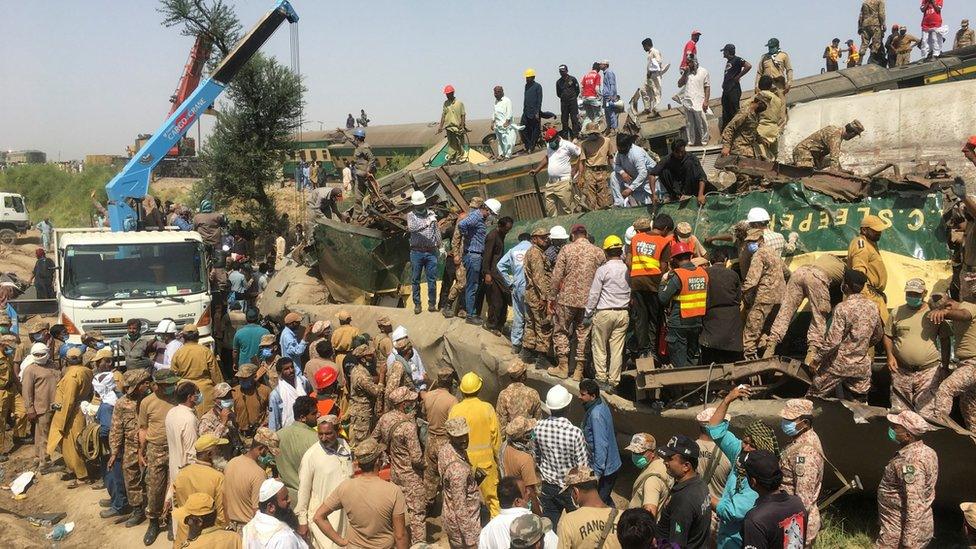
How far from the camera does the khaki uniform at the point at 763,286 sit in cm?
813

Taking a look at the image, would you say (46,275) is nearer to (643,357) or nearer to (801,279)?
(643,357)

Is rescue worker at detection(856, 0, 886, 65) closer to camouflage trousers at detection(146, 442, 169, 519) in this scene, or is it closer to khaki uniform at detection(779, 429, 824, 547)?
khaki uniform at detection(779, 429, 824, 547)

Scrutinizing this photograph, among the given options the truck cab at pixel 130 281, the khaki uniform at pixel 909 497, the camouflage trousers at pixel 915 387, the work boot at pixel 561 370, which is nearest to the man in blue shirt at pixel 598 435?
the work boot at pixel 561 370

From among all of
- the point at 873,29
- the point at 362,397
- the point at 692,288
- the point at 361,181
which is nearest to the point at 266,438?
the point at 362,397

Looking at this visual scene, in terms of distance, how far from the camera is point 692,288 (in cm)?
811

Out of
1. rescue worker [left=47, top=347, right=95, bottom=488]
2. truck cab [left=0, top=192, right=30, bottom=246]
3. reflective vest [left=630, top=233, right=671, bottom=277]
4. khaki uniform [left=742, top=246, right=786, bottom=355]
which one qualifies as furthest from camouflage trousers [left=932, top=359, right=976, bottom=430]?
truck cab [left=0, top=192, right=30, bottom=246]

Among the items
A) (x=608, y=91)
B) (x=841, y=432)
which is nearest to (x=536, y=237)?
(x=841, y=432)

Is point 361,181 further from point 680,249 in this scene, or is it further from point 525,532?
point 525,532

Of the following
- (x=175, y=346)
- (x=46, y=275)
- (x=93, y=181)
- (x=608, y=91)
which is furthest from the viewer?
(x=93, y=181)

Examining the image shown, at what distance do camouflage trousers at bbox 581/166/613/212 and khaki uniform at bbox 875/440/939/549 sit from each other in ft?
19.1

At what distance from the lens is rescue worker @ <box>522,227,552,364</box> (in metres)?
9.53

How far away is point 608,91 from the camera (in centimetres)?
1672

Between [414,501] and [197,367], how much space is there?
3722 millimetres

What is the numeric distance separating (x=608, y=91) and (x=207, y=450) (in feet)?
38.1
